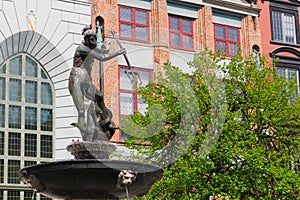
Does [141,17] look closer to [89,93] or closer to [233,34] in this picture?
[233,34]

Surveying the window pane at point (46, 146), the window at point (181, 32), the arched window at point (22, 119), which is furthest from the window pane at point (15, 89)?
the window at point (181, 32)

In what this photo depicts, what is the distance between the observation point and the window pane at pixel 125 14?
30.8 m

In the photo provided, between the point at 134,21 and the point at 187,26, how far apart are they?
Result: 3.44 meters

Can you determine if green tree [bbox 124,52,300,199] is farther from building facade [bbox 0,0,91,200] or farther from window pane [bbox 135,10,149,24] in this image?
window pane [bbox 135,10,149,24]

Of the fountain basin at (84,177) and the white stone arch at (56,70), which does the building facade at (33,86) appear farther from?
the fountain basin at (84,177)

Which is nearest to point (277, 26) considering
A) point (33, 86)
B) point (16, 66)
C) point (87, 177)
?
point (33, 86)

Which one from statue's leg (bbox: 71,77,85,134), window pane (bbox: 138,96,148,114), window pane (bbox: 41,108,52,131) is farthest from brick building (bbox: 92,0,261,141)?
statue's leg (bbox: 71,77,85,134)

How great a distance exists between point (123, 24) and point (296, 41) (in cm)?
1145

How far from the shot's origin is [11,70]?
2664cm

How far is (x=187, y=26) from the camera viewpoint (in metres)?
33.3

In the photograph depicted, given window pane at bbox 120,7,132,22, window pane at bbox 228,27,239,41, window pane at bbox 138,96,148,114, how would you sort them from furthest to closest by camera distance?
window pane at bbox 228,27,239,41
window pane at bbox 120,7,132,22
window pane at bbox 138,96,148,114

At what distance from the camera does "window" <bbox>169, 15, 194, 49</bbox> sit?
32188 millimetres

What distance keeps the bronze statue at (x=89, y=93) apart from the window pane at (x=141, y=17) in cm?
1863

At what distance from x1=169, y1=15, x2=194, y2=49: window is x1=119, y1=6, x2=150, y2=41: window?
4.93 feet
